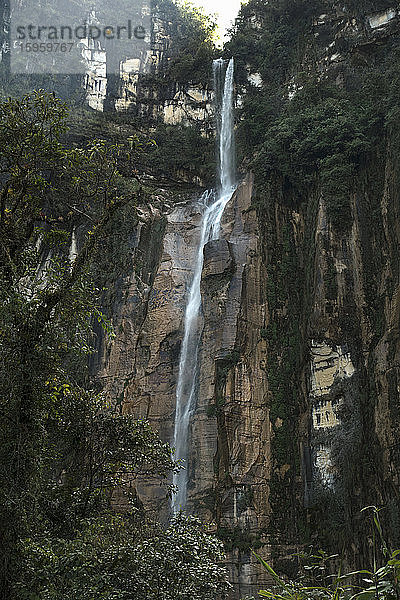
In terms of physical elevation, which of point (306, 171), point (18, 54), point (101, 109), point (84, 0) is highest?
point (84, 0)

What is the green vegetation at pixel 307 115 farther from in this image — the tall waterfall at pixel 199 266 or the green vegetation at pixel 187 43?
the green vegetation at pixel 187 43

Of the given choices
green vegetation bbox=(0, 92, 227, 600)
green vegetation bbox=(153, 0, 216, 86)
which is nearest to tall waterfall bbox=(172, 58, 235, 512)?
green vegetation bbox=(153, 0, 216, 86)

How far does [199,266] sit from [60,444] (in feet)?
38.1

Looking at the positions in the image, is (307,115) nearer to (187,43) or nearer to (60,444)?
(187,43)

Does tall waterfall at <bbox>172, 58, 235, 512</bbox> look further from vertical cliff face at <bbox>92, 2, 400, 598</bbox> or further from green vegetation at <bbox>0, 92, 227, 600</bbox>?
green vegetation at <bbox>0, 92, 227, 600</bbox>

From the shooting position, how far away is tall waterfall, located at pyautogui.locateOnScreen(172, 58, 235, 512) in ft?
53.9

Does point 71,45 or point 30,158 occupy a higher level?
point 71,45

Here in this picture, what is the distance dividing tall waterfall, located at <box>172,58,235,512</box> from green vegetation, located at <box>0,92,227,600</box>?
18.5 feet

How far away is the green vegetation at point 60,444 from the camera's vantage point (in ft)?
20.6

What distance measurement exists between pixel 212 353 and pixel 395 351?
5.10 metres

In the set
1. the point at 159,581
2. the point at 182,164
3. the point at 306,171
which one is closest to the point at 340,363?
the point at 306,171

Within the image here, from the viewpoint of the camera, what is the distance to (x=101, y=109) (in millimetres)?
26281

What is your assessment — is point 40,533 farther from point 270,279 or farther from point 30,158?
point 270,279

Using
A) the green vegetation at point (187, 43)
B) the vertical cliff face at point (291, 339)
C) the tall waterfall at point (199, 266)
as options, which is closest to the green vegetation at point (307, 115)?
the vertical cliff face at point (291, 339)
